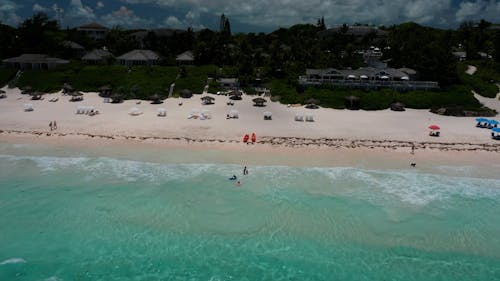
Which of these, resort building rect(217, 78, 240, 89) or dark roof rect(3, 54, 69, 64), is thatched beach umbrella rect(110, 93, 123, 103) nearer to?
resort building rect(217, 78, 240, 89)

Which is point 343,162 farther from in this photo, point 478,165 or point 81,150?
point 81,150

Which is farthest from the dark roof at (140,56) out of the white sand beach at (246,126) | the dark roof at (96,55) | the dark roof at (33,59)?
the white sand beach at (246,126)

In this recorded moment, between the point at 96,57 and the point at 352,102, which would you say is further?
the point at 96,57

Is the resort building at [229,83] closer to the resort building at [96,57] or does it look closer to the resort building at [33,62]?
the resort building at [96,57]

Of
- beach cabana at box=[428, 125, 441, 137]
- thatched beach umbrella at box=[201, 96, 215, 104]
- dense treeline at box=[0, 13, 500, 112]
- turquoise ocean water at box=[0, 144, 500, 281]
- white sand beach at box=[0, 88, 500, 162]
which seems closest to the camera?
turquoise ocean water at box=[0, 144, 500, 281]

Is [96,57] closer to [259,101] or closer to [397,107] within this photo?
[259,101]

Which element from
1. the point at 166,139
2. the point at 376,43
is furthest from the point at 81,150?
the point at 376,43

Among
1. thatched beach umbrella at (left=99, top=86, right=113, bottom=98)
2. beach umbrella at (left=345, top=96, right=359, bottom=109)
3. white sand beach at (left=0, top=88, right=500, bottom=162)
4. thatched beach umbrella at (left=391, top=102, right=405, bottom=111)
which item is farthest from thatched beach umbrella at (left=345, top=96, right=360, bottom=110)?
thatched beach umbrella at (left=99, top=86, right=113, bottom=98)

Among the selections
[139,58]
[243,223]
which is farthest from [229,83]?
[243,223]
